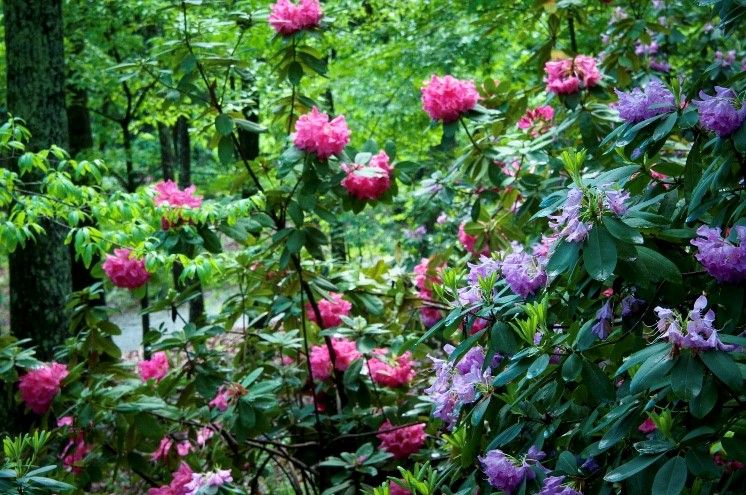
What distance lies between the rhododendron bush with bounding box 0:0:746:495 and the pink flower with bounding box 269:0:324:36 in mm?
10

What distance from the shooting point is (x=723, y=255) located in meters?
1.39

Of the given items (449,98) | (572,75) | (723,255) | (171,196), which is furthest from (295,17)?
(723,255)

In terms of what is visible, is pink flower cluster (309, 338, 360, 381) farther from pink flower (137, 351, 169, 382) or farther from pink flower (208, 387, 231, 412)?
pink flower (137, 351, 169, 382)

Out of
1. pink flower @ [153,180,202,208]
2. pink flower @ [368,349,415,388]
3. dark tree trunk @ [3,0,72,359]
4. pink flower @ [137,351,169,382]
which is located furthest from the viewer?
dark tree trunk @ [3,0,72,359]

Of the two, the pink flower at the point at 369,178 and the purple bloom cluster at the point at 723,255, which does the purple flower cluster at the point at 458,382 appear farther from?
the pink flower at the point at 369,178

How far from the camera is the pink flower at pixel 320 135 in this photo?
295 centimetres

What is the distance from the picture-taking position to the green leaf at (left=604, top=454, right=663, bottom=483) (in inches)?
50.4

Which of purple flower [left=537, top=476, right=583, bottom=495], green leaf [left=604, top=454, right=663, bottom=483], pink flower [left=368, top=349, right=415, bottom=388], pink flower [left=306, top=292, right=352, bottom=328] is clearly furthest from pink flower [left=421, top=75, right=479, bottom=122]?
green leaf [left=604, top=454, right=663, bottom=483]

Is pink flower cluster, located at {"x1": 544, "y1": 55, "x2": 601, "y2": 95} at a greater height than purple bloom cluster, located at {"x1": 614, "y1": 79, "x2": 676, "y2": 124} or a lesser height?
lesser

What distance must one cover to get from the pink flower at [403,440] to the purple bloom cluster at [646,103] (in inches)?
70.4

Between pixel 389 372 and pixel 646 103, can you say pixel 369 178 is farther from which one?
pixel 646 103

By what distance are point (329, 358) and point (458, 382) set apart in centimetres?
184

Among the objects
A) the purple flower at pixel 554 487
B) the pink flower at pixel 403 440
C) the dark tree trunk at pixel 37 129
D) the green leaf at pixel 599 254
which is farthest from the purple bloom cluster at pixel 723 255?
the dark tree trunk at pixel 37 129

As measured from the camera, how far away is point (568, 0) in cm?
354
